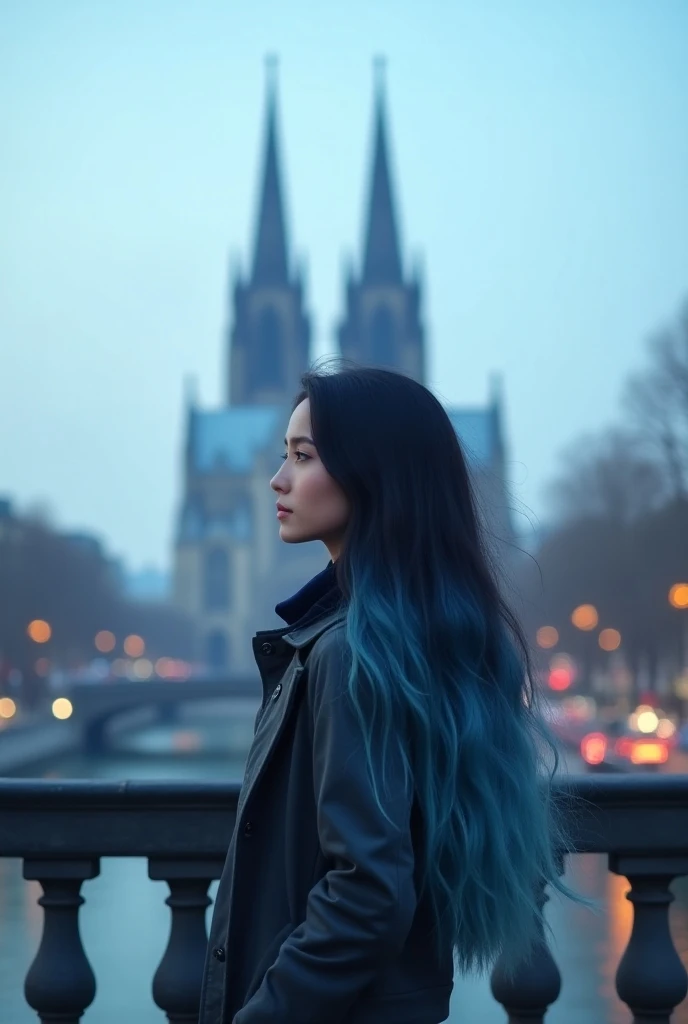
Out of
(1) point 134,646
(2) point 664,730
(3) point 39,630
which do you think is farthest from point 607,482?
(1) point 134,646

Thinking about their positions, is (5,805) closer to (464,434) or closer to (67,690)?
(464,434)

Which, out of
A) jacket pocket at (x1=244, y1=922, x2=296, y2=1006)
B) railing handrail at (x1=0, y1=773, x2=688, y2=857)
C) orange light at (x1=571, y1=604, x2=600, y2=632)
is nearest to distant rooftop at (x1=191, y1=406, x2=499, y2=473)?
orange light at (x1=571, y1=604, x2=600, y2=632)

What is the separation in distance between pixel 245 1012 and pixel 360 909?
0.79ft

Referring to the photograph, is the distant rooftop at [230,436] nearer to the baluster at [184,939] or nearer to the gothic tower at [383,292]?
the gothic tower at [383,292]

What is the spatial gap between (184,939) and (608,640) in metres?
51.1

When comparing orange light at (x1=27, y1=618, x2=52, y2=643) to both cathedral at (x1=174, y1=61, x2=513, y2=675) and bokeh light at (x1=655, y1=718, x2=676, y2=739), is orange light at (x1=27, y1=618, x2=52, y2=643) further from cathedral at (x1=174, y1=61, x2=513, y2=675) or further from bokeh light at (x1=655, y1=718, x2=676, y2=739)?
cathedral at (x1=174, y1=61, x2=513, y2=675)

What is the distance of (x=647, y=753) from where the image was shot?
29.1 metres

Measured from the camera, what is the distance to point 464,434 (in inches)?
112

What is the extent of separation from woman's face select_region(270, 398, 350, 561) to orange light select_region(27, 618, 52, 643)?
53.4 meters

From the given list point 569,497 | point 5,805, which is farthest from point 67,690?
point 5,805

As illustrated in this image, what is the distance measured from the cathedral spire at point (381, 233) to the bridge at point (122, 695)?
153 ft

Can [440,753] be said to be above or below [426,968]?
above

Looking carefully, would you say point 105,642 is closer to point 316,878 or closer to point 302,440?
point 302,440

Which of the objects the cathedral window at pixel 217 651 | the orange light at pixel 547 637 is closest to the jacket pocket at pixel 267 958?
the orange light at pixel 547 637
